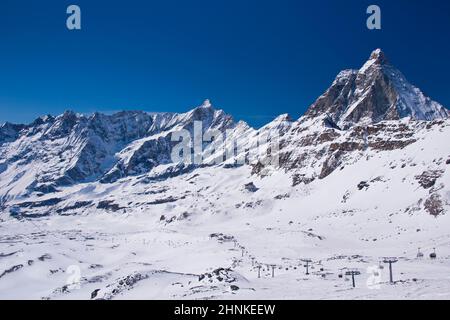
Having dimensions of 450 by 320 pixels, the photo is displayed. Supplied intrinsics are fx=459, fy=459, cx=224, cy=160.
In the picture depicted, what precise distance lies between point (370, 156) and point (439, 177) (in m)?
51.9

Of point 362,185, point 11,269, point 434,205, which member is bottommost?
point 11,269

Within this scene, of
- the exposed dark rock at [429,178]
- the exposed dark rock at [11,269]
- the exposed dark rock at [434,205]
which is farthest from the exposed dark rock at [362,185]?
the exposed dark rock at [11,269]

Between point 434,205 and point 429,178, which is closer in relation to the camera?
point 434,205

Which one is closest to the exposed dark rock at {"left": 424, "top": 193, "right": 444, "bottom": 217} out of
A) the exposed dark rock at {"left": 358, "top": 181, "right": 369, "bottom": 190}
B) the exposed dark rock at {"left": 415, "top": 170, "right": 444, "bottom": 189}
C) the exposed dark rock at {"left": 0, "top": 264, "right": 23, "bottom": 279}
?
the exposed dark rock at {"left": 415, "top": 170, "right": 444, "bottom": 189}

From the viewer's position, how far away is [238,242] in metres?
114

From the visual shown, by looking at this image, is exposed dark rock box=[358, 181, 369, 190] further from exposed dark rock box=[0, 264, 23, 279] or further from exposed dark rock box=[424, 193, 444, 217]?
exposed dark rock box=[0, 264, 23, 279]

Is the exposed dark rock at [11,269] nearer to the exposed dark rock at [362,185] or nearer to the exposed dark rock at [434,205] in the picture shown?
the exposed dark rock at [434,205]

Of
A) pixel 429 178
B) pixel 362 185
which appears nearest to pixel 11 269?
pixel 362 185

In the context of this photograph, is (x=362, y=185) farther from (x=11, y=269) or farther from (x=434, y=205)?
(x=11, y=269)

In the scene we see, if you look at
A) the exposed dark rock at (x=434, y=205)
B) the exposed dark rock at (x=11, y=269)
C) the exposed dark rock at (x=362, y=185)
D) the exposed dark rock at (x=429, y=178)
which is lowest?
the exposed dark rock at (x=11, y=269)

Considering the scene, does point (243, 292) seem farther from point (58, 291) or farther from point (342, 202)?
point (342, 202)

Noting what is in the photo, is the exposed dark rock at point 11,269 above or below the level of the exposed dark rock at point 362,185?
below

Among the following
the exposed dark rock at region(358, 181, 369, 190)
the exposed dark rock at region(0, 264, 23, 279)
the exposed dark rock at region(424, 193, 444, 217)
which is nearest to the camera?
the exposed dark rock at region(0, 264, 23, 279)
